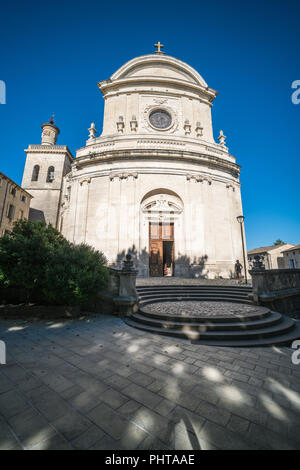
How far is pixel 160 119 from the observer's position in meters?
18.9

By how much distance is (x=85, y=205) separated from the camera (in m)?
16.1

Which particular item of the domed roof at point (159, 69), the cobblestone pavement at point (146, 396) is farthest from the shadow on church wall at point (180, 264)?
the domed roof at point (159, 69)

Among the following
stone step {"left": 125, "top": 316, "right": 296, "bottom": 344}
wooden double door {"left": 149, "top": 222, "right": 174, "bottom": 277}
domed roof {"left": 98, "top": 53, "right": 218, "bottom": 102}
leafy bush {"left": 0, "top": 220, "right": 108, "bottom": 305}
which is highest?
domed roof {"left": 98, "top": 53, "right": 218, "bottom": 102}

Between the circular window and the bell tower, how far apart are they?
498 inches

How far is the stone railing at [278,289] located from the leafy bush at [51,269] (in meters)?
6.30

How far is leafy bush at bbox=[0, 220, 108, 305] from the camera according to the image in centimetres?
599

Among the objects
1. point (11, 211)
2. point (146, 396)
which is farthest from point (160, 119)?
point (146, 396)

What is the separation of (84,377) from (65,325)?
3.16 m

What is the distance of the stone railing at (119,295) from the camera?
255 inches

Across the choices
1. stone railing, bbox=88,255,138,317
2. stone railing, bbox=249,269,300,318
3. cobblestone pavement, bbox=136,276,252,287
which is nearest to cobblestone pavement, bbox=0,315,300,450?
stone railing, bbox=88,255,138,317

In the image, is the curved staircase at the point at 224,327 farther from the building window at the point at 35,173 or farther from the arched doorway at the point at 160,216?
the building window at the point at 35,173

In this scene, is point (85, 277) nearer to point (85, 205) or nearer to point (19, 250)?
point (19, 250)

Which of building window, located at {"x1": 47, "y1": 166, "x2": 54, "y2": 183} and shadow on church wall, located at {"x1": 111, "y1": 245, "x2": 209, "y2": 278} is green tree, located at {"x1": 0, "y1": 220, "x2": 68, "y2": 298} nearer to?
shadow on church wall, located at {"x1": 111, "y1": 245, "x2": 209, "y2": 278}

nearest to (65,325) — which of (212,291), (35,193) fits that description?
(212,291)
